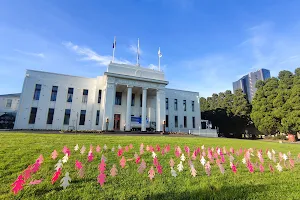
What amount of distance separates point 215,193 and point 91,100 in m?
26.9

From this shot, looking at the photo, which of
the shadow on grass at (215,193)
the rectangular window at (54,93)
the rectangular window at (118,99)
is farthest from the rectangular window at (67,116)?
the shadow on grass at (215,193)

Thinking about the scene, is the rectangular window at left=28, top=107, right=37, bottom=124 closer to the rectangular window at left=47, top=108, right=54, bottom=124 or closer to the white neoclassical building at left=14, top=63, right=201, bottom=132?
the white neoclassical building at left=14, top=63, right=201, bottom=132

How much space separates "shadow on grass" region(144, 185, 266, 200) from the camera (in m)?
3.43

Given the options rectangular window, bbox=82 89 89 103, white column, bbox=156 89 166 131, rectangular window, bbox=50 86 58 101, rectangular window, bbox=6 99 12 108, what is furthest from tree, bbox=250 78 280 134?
rectangular window, bbox=6 99 12 108

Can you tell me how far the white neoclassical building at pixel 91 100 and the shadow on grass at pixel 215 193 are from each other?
72.5 feet

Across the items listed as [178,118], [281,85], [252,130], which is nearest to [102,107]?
[178,118]

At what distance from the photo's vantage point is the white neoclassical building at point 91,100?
24.8 meters

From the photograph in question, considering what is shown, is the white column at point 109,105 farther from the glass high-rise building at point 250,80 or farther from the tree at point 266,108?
the glass high-rise building at point 250,80

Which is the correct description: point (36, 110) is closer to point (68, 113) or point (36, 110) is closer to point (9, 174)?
point (68, 113)

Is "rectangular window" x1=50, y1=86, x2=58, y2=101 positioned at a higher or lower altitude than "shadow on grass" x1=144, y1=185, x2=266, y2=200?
higher

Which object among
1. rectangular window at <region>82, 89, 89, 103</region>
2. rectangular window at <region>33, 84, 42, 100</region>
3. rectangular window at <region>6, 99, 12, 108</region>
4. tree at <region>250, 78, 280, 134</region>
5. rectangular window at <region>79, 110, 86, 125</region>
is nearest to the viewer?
rectangular window at <region>33, 84, 42, 100</region>

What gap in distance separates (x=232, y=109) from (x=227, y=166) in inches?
1688

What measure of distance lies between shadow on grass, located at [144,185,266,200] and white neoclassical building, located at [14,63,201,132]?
22.1 m

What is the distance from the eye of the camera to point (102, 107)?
88.9 feet
